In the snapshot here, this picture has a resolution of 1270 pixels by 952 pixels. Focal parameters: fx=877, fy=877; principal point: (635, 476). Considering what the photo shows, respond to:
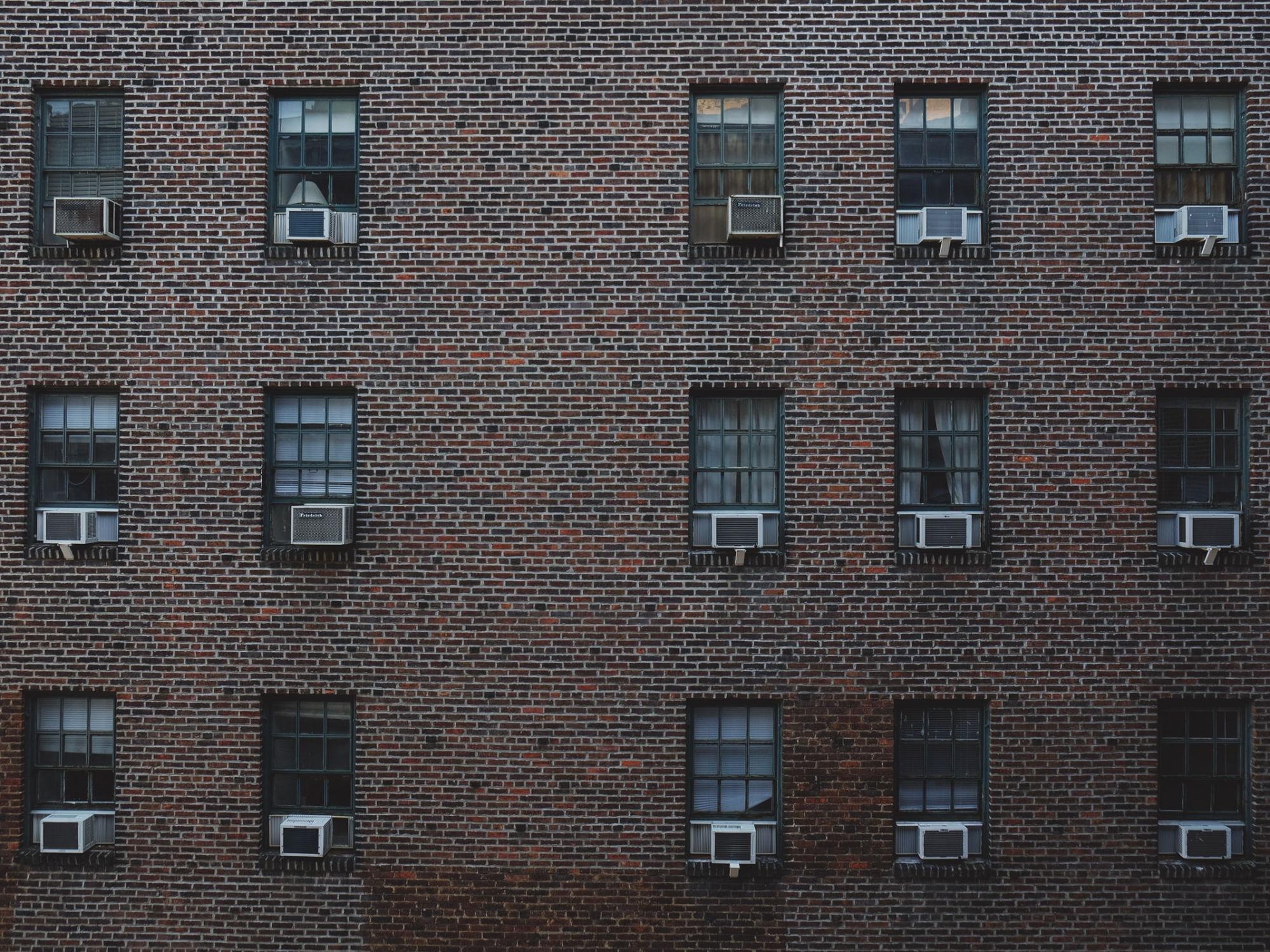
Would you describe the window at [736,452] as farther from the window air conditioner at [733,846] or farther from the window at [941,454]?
the window air conditioner at [733,846]

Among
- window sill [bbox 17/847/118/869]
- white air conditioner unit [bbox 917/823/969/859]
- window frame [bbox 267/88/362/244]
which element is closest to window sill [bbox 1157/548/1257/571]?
white air conditioner unit [bbox 917/823/969/859]

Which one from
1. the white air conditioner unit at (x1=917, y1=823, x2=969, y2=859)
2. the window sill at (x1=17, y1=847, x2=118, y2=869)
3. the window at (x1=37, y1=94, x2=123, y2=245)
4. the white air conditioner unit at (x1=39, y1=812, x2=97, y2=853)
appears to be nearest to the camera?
the white air conditioner unit at (x1=917, y1=823, x2=969, y2=859)

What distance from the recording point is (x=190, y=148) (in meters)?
9.85

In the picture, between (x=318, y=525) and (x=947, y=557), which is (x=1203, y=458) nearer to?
(x=947, y=557)

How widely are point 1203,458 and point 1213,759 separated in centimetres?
332

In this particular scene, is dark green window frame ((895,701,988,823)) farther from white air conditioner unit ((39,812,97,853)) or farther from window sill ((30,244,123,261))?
window sill ((30,244,123,261))

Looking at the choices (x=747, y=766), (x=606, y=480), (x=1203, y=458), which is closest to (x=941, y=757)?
(x=747, y=766)

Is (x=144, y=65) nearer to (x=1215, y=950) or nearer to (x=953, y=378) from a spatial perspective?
(x=953, y=378)

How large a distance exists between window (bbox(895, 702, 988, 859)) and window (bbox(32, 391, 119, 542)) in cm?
912

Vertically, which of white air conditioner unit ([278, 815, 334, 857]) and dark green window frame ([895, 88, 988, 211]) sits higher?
dark green window frame ([895, 88, 988, 211])

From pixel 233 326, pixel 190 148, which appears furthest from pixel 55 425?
pixel 190 148

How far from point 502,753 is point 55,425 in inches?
246

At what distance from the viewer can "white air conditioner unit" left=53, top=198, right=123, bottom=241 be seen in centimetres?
962

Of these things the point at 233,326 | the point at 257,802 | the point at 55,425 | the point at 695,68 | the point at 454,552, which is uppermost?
the point at 695,68
